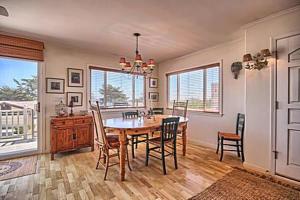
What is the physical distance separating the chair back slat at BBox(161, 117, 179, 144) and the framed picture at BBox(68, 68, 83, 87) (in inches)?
107

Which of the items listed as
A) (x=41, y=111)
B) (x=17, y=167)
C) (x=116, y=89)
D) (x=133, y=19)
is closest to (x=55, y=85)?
(x=41, y=111)

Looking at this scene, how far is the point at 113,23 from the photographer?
292 centimetres

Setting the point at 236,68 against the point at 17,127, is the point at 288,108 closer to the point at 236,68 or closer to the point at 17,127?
the point at 236,68

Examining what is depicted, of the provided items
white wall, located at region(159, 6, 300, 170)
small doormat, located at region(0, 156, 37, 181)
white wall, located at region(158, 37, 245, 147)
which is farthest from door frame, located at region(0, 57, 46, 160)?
white wall, located at region(159, 6, 300, 170)

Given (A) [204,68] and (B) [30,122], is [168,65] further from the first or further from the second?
(B) [30,122]

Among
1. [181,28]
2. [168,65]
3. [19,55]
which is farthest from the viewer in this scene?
[168,65]

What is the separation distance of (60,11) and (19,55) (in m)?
1.79

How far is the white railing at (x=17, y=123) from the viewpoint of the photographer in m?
3.93

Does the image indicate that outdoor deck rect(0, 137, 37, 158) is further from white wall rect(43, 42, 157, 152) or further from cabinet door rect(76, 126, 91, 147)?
cabinet door rect(76, 126, 91, 147)

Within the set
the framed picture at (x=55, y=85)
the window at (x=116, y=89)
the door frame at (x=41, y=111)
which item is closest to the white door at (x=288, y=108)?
the window at (x=116, y=89)

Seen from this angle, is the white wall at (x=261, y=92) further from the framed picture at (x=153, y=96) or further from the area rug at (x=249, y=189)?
the framed picture at (x=153, y=96)

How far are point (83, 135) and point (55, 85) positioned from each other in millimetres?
1376

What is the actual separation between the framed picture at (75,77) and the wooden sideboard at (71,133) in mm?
948

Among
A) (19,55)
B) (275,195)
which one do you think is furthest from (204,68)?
(19,55)
